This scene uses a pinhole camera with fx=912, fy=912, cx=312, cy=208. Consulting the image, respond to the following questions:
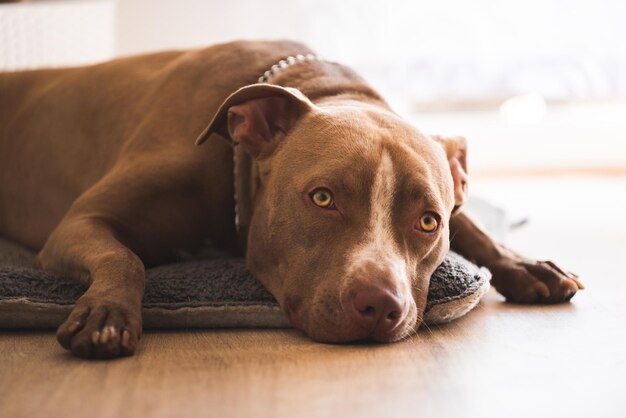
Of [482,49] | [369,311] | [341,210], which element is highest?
[341,210]

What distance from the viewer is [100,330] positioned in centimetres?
201

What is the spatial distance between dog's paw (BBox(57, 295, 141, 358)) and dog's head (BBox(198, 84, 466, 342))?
0.43 metres

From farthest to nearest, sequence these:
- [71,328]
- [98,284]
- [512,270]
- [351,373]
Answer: [512,270]
[98,284]
[71,328]
[351,373]

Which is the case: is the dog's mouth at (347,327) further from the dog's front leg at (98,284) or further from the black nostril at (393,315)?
the dog's front leg at (98,284)

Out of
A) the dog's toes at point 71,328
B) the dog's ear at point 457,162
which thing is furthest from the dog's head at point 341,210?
the dog's toes at point 71,328

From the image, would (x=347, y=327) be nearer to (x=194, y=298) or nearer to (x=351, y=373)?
(x=351, y=373)

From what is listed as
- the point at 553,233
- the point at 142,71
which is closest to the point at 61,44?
the point at 142,71

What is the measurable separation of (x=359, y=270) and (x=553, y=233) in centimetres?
259

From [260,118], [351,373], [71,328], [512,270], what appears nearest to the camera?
[351,373]

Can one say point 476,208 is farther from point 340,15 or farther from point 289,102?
point 340,15

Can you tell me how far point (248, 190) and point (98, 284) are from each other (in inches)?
25.0

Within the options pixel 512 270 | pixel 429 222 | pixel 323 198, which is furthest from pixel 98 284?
pixel 512 270

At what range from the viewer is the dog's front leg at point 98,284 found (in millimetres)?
2002

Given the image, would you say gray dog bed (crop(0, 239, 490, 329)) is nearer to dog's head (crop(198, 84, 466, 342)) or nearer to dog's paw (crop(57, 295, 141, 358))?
dog's head (crop(198, 84, 466, 342))
